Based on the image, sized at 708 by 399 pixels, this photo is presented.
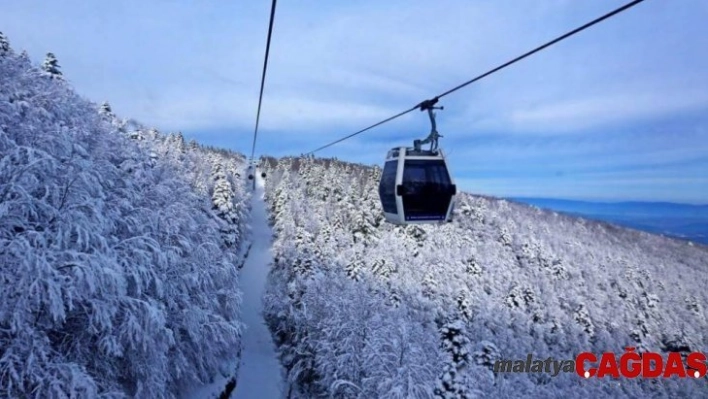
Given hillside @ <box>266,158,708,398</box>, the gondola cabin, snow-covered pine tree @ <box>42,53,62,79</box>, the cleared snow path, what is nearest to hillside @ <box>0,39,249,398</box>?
the cleared snow path

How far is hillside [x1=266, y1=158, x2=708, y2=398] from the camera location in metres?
17.7

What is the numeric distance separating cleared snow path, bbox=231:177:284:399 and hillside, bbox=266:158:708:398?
1.17 m

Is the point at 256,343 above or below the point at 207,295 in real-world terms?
below

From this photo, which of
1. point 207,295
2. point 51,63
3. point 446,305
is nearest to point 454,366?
point 207,295

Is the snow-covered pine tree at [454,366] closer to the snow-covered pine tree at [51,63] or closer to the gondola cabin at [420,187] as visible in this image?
the gondola cabin at [420,187]

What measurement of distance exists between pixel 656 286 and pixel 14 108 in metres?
89.2

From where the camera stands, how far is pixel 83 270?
914 centimetres

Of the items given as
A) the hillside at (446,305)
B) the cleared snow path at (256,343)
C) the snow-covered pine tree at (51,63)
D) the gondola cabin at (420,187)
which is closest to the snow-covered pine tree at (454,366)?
the hillside at (446,305)

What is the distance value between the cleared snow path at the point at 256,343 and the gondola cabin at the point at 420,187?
18461 mm

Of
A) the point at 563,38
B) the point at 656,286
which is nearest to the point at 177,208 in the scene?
the point at 563,38

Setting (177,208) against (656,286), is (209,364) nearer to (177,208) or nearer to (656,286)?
(177,208)

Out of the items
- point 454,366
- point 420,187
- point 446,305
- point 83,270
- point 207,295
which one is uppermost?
point 420,187

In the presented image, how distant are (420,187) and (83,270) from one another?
8.24 metres

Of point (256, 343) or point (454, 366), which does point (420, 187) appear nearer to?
point (454, 366)
